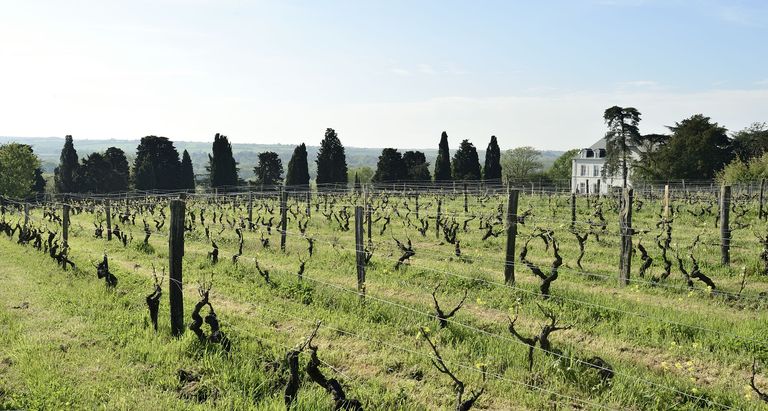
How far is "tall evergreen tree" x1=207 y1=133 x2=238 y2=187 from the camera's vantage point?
58125 millimetres

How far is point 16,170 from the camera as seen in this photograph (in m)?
53.3

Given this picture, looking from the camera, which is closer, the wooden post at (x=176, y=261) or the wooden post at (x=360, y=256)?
the wooden post at (x=176, y=261)

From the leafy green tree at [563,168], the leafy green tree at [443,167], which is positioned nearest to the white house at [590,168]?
the leafy green tree at [563,168]

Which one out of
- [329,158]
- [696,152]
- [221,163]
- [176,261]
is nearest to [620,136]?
[696,152]

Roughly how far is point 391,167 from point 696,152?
102 ft

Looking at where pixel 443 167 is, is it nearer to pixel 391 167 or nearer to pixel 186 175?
pixel 391 167

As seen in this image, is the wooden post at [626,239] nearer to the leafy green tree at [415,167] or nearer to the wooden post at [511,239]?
the wooden post at [511,239]

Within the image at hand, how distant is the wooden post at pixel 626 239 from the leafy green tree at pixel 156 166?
2240 inches

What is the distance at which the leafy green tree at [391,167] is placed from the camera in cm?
6175

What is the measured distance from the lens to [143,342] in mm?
6930

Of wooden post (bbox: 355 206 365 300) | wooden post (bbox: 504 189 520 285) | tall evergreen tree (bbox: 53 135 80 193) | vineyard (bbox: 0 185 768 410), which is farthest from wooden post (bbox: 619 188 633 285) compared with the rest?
tall evergreen tree (bbox: 53 135 80 193)

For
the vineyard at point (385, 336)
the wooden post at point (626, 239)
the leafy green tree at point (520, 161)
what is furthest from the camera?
the leafy green tree at point (520, 161)

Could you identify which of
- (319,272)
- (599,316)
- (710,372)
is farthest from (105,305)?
(710,372)

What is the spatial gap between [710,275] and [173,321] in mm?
10796
